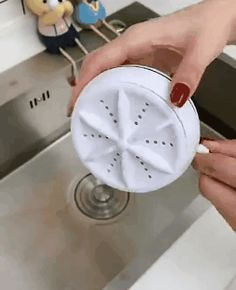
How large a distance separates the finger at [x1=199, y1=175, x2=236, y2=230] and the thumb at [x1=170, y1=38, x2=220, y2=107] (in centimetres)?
10

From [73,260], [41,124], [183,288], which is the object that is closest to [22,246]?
[73,260]

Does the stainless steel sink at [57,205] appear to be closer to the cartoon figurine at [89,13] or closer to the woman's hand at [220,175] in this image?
the cartoon figurine at [89,13]

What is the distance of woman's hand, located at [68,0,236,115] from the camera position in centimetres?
52

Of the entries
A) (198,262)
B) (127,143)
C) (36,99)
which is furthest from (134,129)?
(36,99)

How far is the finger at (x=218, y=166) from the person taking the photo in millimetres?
500

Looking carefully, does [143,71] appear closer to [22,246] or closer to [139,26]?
[139,26]

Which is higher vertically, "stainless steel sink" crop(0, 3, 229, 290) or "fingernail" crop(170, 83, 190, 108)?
"fingernail" crop(170, 83, 190, 108)

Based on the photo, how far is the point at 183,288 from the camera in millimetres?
537

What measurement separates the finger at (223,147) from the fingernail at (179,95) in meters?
0.08

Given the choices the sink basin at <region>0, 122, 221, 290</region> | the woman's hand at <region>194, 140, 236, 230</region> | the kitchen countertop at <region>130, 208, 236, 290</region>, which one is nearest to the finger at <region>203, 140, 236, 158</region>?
the woman's hand at <region>194, 140, 236, 230</region>

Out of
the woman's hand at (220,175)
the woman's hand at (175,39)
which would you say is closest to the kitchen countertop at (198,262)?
the woman's hand at (220,175)

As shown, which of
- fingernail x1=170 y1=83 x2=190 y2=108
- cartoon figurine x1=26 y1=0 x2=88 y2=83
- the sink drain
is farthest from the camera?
the sink drain

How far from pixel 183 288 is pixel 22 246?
0.29 m

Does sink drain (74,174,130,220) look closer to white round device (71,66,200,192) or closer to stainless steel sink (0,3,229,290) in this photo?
stainless steel sink (0,3,229,290)
